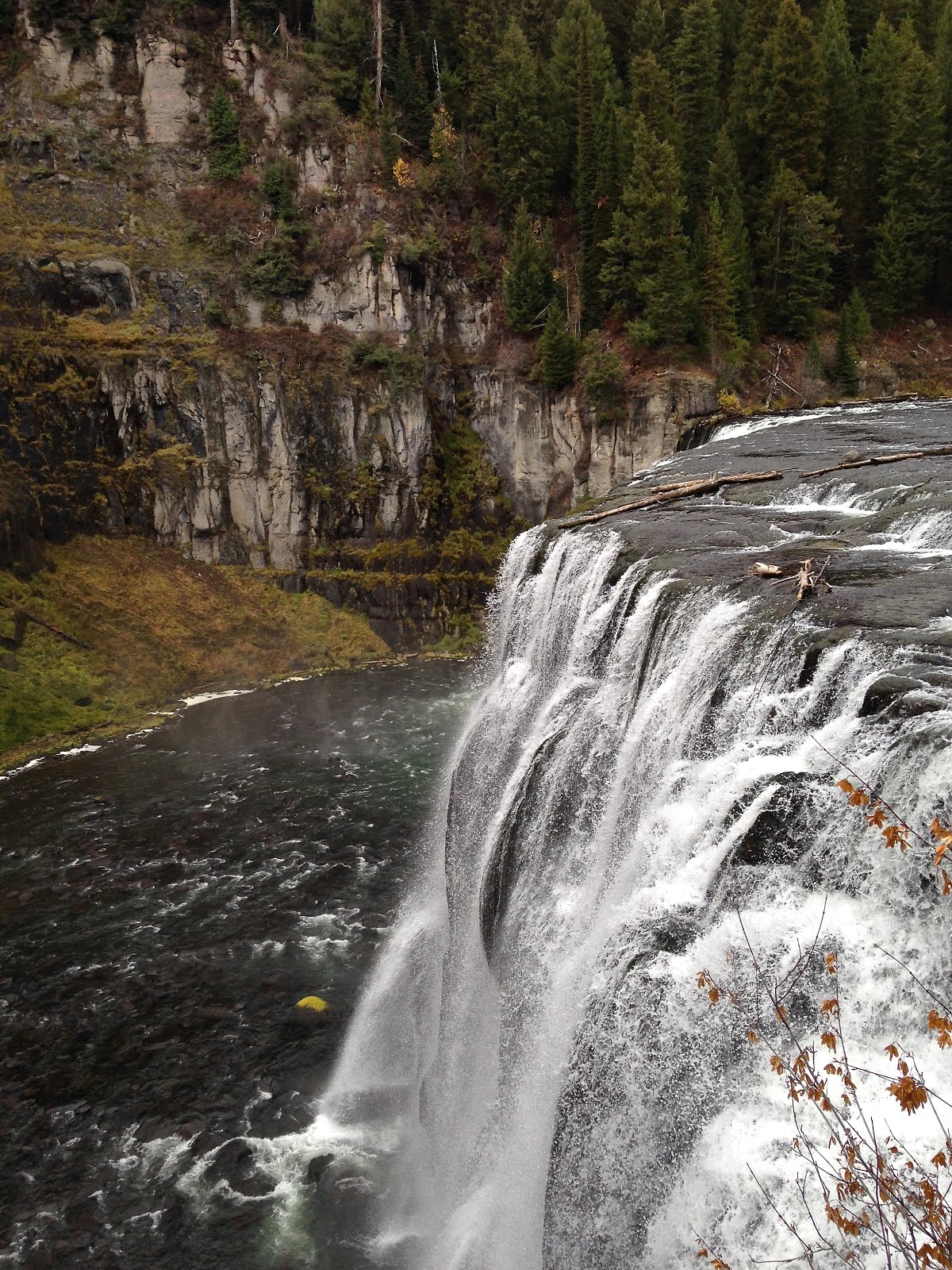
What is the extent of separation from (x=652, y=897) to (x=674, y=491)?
1550 cm

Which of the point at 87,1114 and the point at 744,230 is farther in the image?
the point at 744,230

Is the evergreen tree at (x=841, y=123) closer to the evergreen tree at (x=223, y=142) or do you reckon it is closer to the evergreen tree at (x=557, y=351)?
the evergreen tree at (x=557, y=351)

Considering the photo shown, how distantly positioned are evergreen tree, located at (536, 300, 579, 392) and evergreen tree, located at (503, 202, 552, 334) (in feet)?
7.37

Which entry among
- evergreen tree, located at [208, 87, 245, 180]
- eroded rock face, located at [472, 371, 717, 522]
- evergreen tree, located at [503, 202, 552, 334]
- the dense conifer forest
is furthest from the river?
evergreen tree, located at [208, 87, 245, 180]

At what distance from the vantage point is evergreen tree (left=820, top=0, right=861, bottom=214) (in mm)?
44781

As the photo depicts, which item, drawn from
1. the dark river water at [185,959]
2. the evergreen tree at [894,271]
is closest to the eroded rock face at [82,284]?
the dark river water at [185,959]

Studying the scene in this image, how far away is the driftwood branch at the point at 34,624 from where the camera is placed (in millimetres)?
35000

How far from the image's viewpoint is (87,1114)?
14977 mm

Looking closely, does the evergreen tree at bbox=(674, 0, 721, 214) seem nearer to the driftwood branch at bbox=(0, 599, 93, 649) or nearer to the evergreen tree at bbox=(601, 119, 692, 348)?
the evergreen tree at bbox=(601, 119, 692, 348)

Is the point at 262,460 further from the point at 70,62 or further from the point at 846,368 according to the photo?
the point at 846,368

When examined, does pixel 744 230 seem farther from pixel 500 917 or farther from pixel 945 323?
pixel 500 917

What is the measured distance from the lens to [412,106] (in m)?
52.0

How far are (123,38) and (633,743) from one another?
5745 cm

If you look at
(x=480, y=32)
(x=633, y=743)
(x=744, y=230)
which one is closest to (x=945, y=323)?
(x=744, y=230)
